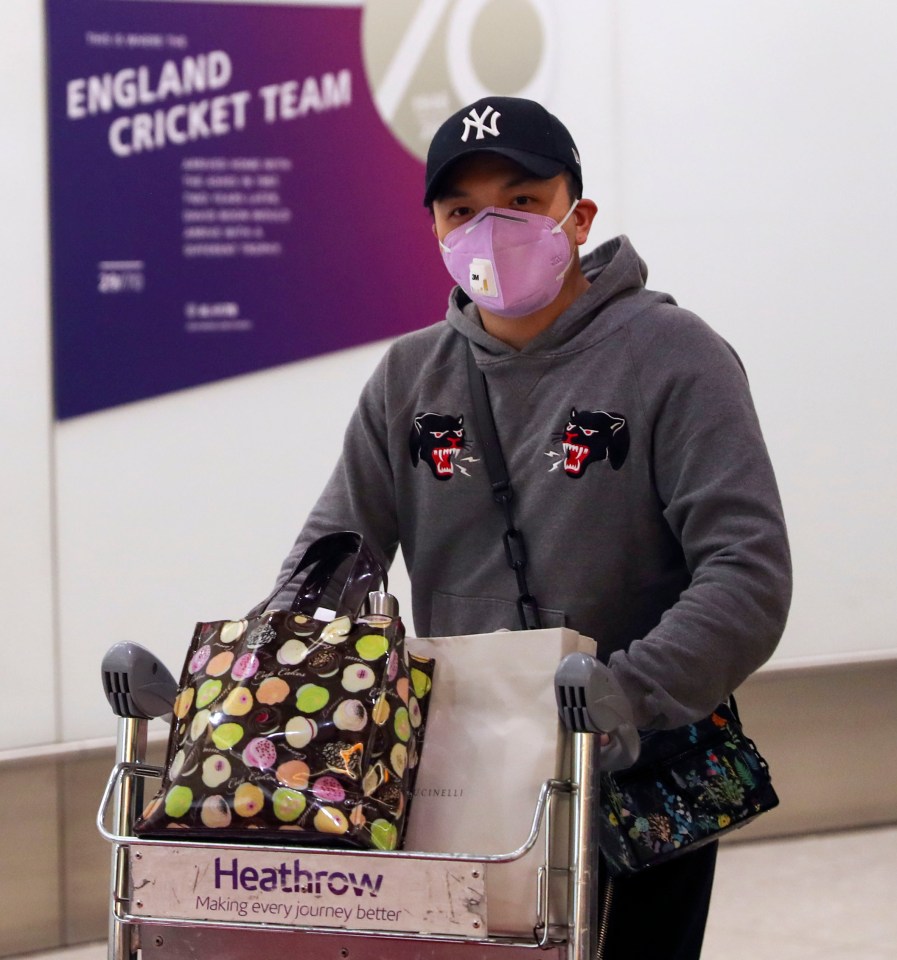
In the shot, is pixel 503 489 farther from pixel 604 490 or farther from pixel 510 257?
pixel 510 257

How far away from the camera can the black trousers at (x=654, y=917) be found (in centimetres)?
220

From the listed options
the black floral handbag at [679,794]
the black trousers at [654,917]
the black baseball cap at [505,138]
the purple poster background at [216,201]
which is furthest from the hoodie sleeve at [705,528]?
the purple poster background at [216,201]

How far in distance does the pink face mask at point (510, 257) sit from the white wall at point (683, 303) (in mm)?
2379

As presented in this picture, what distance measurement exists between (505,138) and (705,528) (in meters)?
0.60

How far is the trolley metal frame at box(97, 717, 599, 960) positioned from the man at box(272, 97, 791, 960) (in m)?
0.30

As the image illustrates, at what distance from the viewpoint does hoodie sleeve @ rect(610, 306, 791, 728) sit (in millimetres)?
1839

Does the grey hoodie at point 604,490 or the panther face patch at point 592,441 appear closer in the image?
the grey hoodie at point 604,490

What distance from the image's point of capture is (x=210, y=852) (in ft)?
5.40

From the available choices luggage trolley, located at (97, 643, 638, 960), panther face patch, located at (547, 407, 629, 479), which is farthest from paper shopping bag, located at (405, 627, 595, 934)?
panther face patch, located at (547, 407, 629, 479)

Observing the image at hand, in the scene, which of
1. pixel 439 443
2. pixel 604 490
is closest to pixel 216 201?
pixel 439 443

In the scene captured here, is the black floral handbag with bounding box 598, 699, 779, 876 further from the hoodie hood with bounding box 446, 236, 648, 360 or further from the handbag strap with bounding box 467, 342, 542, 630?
the hoodie hood with bounding box 446, 236, 648, 360

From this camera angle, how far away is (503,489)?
2141 mm

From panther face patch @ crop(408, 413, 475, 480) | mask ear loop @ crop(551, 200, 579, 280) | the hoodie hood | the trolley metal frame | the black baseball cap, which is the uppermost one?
the black baseball cap

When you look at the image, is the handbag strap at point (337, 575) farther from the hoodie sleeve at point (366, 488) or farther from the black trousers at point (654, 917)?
the black trousers at point (654, 917)
